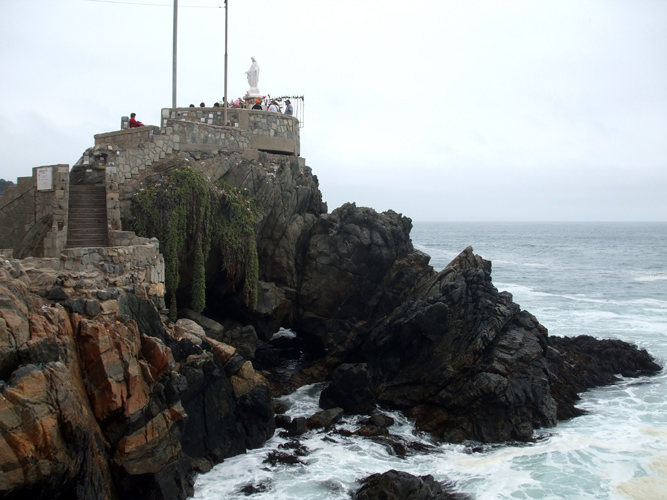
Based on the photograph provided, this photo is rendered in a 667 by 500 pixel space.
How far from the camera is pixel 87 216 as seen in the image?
658 inches

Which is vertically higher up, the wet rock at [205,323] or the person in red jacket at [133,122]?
the person in red jacket at [133,122]

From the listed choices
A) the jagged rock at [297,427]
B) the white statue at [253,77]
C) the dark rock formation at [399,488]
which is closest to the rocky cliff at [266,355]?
the jagged rock at [297,427]

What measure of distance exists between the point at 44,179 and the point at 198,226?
14.3ft

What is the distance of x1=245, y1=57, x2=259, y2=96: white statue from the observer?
83.4 feet

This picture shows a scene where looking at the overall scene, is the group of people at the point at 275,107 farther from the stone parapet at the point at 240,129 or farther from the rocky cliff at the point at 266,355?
the rocky cliff at the point at 266,355

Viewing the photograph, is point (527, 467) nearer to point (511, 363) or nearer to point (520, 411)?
point (520, 411)

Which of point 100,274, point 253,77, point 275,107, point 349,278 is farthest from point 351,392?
point 253,77

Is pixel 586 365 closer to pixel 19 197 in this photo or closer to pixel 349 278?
pixel 349 278

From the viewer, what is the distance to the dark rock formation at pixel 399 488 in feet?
41.1

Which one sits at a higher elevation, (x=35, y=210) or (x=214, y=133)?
(x=214, y=133)

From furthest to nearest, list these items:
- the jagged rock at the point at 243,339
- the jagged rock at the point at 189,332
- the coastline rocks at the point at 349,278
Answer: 1. the coastline rocks at the point at 349,278
2. the jagged rock at the point at 243,339
3. the jagged rock at the point at 189,332

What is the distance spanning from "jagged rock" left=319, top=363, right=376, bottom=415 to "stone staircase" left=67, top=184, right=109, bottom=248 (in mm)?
7386

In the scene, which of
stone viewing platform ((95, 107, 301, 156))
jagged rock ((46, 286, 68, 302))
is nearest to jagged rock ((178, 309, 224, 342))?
stone viewing platform ((95, 107, 301, 156))

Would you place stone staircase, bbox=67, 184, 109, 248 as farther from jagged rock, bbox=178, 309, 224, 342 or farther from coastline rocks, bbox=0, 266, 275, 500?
jagged rock, bbox=178, 309, 224, 342
